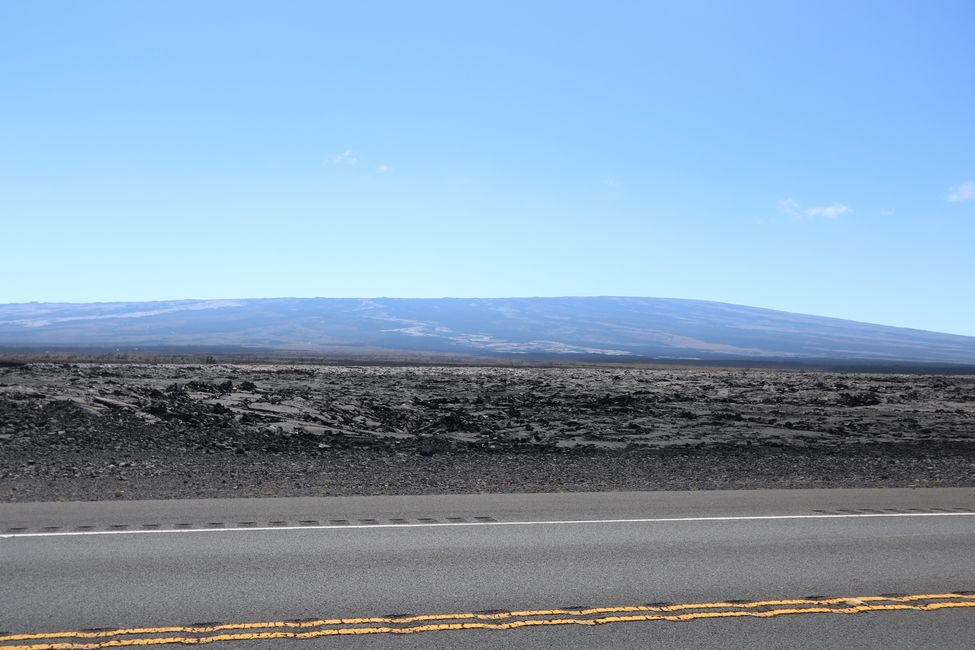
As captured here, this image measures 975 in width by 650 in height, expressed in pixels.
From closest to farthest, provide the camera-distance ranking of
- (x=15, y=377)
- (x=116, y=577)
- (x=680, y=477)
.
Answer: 1. (x=116, y=577)
2. (x=680, y=477)
3. (x=15, y=377)

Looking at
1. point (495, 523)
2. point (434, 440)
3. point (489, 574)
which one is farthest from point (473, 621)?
point (434, 440)

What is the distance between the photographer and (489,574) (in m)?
7.79

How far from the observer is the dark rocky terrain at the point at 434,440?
1483cm

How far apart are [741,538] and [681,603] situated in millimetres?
2815

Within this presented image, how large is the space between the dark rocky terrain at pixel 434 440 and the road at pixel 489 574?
10.1ft

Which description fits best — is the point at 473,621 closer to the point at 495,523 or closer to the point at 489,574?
the point at 489,574

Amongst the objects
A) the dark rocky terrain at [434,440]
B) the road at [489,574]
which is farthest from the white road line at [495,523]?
the dark rocky terrain at [434,440]

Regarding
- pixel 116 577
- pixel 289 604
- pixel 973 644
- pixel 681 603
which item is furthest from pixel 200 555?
pixel 973 644

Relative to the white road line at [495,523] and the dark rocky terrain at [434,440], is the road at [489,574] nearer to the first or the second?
the white road line at [495,523]

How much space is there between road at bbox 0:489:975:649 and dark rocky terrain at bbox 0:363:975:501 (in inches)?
121

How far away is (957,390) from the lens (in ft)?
135

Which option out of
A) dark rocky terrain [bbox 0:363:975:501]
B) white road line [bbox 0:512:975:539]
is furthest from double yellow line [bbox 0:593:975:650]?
dark rocky terrain [bbox 0:363:975:501]

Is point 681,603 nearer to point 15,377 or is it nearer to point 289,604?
point 289,604

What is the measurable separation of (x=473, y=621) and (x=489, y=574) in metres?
1.34
